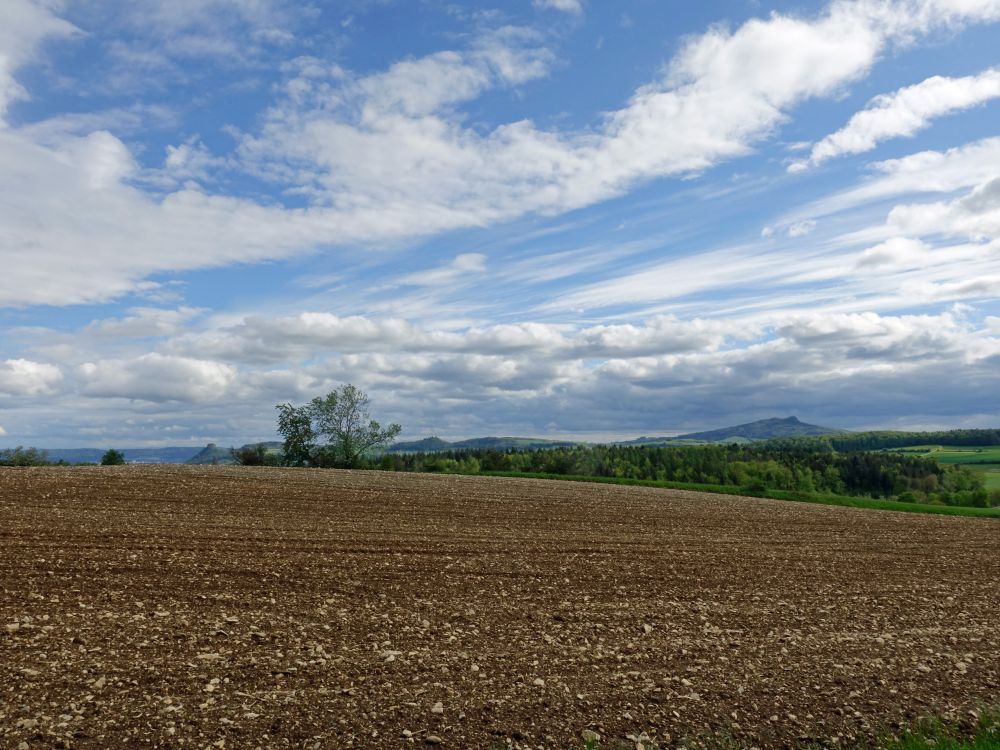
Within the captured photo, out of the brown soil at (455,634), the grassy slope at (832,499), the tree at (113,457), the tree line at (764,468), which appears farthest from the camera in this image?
the tree line at (764,468)

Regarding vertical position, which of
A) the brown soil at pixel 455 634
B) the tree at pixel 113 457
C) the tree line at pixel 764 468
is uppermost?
the tree at pixel 113 457

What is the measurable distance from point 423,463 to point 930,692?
3340 inches

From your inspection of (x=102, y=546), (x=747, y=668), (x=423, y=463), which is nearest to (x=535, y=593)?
(x=747, y=668)

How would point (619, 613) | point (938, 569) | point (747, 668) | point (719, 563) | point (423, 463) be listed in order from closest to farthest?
point (747, 668), point (619, 613), point (719, 563), point (938, 569), point (423, 463)

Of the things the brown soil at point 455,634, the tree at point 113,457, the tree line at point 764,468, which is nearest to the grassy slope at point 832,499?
the brown soil at point 455,634

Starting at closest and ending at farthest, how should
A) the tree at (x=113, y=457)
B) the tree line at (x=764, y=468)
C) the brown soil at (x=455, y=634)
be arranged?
the brown soil at (x=455, y=634)
the tree at (x=113, y=457)
the tree line at (x=764, y=468)

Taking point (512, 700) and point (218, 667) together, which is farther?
point (218, 667)

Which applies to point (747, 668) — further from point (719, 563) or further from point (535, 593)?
point (719, 563)

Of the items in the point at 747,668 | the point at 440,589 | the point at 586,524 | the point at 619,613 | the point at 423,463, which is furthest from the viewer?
the point at 423,463

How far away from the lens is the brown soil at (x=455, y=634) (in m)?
9.14

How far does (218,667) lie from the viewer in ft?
34.5

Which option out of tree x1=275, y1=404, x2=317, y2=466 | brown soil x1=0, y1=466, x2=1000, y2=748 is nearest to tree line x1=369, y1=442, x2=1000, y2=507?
tree x1=275, y1=404, x2=317, y2=466

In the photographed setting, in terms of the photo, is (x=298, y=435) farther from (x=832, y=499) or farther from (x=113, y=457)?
(x=832, y=499)

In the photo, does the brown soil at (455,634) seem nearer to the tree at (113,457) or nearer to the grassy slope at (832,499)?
the grassy slope at (832,499)
